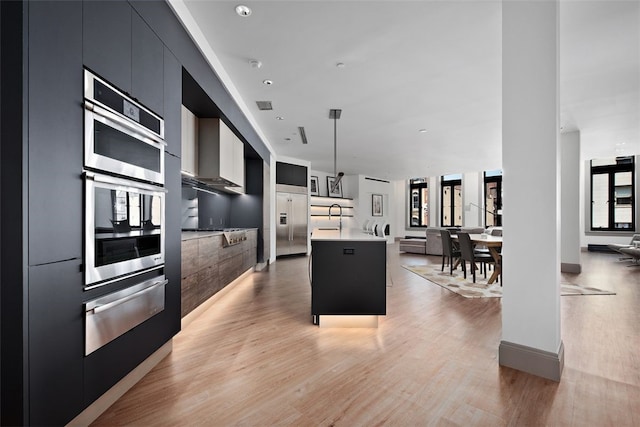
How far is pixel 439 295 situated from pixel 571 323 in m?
1.50

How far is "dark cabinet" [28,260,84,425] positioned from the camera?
1.29 metres

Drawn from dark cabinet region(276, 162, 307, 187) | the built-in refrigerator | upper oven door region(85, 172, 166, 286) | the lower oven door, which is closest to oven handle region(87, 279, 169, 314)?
the lower oven door

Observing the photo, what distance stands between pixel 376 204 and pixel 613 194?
7694mm

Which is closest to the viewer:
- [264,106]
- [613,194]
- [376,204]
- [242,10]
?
[242,10]

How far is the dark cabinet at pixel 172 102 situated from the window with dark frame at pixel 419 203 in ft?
42.6

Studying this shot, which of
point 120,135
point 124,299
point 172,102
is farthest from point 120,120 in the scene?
point 124,299

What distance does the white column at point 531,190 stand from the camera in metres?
2.16

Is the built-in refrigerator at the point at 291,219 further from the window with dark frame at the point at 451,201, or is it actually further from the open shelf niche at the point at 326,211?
the window with dark frame at the point at 451,201

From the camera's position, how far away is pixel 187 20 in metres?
2.68

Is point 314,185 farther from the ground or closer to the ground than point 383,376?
farther from the ground

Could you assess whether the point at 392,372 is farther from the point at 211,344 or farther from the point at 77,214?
the point at 77,214

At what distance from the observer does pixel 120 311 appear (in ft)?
5.90

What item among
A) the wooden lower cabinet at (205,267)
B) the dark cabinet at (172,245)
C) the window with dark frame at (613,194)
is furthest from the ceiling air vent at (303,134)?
the window with dark frame at (613,194)

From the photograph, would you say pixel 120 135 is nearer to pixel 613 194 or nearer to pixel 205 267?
pixel 205 267
